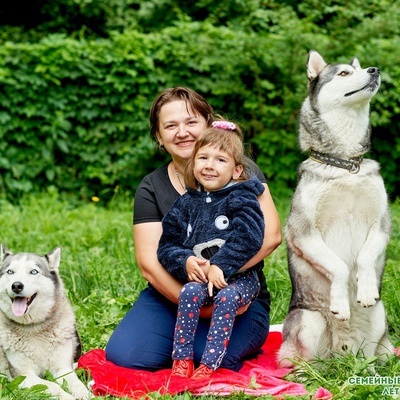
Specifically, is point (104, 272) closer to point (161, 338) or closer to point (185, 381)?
point (161, 338)

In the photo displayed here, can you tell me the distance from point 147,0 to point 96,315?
25.3ft

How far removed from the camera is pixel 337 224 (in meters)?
3.51

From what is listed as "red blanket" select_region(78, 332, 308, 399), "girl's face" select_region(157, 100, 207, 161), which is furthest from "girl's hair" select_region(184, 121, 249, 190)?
"red blanket" select_region(78, 332, 308, 399)

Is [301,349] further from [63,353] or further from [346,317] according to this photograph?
[63,353]

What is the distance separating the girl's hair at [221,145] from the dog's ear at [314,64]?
509mm

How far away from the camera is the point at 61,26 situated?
37.7 ft

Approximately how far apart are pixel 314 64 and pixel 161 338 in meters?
1.74

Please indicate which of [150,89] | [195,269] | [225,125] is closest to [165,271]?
[195,269]

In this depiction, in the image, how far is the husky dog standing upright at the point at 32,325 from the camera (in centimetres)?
349

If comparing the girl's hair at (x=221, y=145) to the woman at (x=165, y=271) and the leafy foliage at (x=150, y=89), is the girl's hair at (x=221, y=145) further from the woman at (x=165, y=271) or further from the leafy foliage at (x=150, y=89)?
the leafy foliage at (x=150, y=89)

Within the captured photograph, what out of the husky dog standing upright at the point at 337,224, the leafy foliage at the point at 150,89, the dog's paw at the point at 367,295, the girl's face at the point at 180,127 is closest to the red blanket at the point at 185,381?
the husky dog standing upright at the point at 337,224

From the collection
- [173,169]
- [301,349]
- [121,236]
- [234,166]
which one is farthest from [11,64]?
[301,349]

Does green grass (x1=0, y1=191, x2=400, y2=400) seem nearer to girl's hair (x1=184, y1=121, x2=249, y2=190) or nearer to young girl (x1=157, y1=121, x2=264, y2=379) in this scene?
young girl (x1=157, y1=121, x2=264, y2=379)

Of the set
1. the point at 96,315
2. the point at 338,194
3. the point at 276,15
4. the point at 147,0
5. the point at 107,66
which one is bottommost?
the point at 96,315
